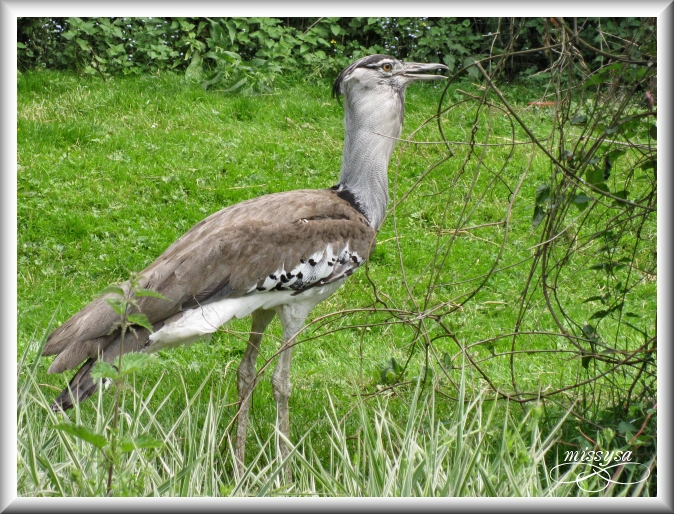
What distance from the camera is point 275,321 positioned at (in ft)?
17.6

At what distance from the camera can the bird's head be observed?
13.1 ft

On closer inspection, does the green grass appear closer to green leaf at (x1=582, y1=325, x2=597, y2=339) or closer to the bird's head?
green leaf at (x1=582, y1=325, x2=597, y2=339)

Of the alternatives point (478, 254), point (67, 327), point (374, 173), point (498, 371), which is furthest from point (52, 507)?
point (478, 254)

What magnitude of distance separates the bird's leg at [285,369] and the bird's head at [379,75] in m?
1.06

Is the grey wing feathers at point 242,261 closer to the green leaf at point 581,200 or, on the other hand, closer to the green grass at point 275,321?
the green grass at point 275,321

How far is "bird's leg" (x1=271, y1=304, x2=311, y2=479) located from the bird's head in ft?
3.48

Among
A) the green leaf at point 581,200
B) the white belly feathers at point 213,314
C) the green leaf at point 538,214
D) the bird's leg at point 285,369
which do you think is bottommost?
the bird's leg at point 285,369

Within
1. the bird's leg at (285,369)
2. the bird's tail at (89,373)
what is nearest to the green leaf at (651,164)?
the bird's leg at (285,369)

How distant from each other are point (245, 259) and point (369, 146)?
832mm

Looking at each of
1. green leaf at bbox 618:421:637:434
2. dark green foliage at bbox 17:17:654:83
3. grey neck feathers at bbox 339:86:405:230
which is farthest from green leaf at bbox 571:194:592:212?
dark green foliage at bbox 17:17:654:83

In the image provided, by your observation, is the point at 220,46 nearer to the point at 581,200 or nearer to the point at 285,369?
the point at 285,369

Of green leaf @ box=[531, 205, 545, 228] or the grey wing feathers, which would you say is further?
the grey wing feathers

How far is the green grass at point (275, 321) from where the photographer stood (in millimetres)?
3197
